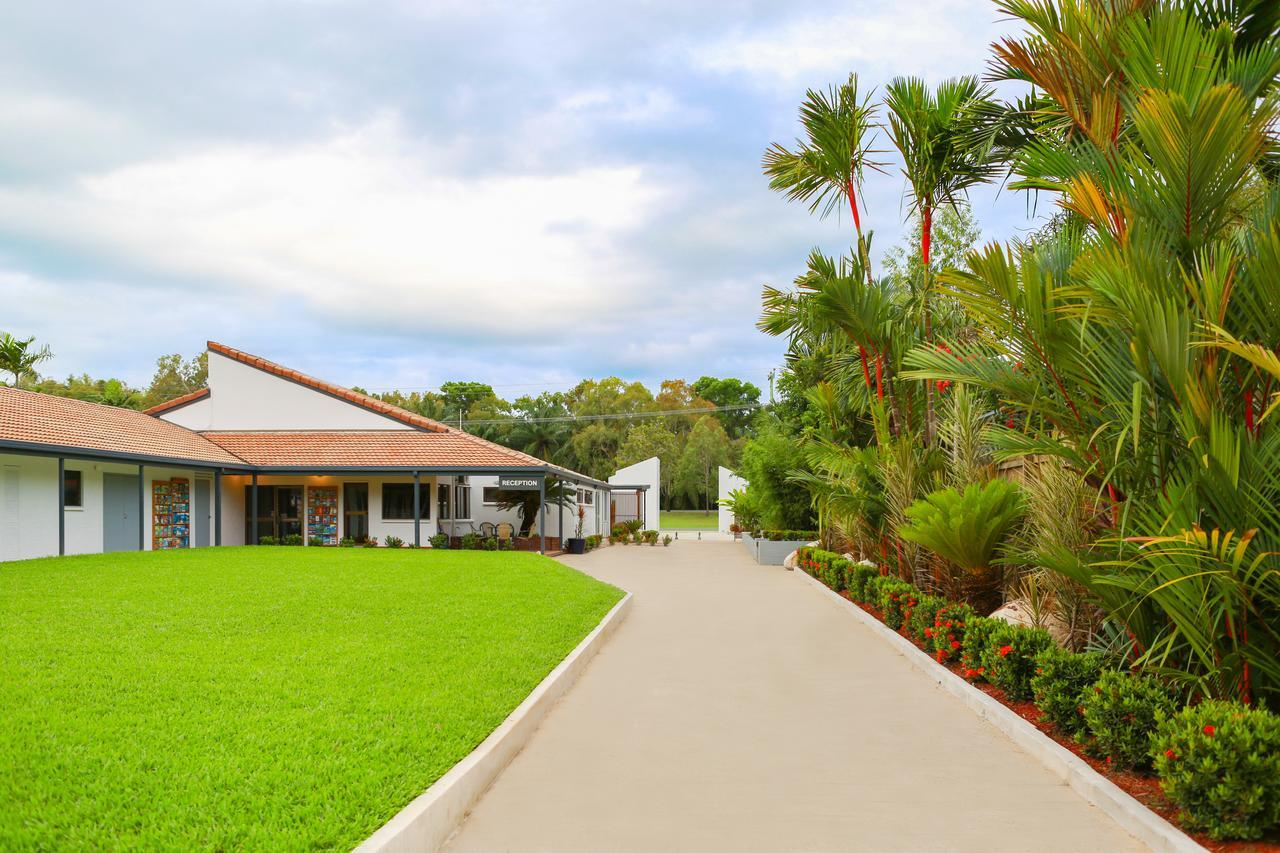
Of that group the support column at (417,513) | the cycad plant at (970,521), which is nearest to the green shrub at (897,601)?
the cycad plant at (970,521)

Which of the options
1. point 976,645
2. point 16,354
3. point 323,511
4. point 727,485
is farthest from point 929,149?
point 727,485

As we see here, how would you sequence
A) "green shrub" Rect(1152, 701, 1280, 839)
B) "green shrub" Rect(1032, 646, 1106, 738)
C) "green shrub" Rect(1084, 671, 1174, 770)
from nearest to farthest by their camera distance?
"green shrub" Rect(1152, 701, 1280, 839) < "green shrub" Rect(1084, 671, 1174, 770) < "green shrub" Rect(1032, 646, 1106, 738)

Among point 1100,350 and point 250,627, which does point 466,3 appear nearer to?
point 250,627

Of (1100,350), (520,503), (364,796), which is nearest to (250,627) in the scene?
(364,796)

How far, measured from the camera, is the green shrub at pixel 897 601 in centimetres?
1014

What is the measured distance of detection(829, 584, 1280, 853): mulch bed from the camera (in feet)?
12.3

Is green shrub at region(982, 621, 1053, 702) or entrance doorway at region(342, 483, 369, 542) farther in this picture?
entrance doorway at region(342, 483, 369, 542)

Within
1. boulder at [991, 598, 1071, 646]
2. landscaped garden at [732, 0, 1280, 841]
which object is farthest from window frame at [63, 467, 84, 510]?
boulder at [991, 598, 1071, 646]

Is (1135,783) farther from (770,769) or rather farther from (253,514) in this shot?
(253,514)

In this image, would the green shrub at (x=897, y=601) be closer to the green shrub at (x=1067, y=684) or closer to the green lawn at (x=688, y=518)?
the green shrub at (x=1067, y=684)

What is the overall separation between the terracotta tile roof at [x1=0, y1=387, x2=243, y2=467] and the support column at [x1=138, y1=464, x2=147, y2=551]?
1.05 m

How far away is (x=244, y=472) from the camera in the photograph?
24547 mm

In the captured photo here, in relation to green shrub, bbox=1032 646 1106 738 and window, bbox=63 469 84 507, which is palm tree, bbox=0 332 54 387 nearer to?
window, bbox=63 469 84 507

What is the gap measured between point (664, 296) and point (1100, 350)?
39.2 m
